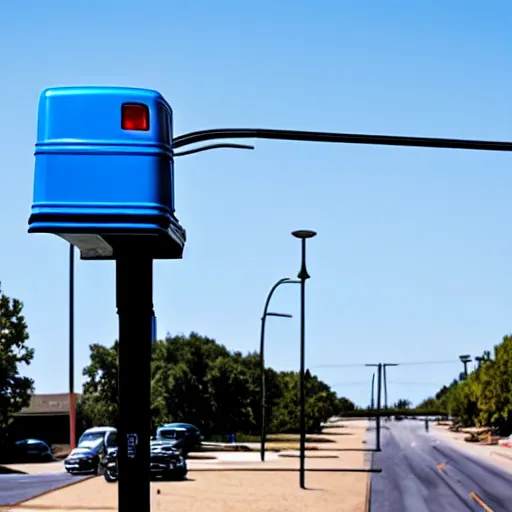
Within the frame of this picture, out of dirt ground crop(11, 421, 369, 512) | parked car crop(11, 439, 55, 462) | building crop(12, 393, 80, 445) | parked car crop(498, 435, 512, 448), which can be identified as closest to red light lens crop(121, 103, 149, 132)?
dirt ground crop(11, 421, 369, 512)

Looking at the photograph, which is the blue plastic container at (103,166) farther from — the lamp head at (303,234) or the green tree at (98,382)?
the green tree at (98,382)

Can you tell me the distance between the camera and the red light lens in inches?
251

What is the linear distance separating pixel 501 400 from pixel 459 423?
159 ft

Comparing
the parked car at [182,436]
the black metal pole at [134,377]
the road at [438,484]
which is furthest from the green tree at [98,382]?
the black metal pole at [134,377]

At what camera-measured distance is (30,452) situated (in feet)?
214

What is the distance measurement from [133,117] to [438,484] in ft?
128

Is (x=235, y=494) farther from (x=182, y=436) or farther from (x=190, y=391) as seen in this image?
(x=190, y=391)

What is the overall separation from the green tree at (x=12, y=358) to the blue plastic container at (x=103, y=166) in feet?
158

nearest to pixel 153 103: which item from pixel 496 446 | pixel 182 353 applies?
pixel 496 446

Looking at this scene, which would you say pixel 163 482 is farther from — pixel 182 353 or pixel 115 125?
pixel 182 353

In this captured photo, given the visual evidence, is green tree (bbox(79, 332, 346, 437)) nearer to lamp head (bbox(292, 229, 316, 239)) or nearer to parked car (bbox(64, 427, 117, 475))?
parked car (bbox(64, 427, 117, 475))

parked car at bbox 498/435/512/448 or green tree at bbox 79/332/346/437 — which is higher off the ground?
green tree at bbox 79/332/346/437

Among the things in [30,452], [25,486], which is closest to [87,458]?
[25,486]

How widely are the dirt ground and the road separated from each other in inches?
40.4
